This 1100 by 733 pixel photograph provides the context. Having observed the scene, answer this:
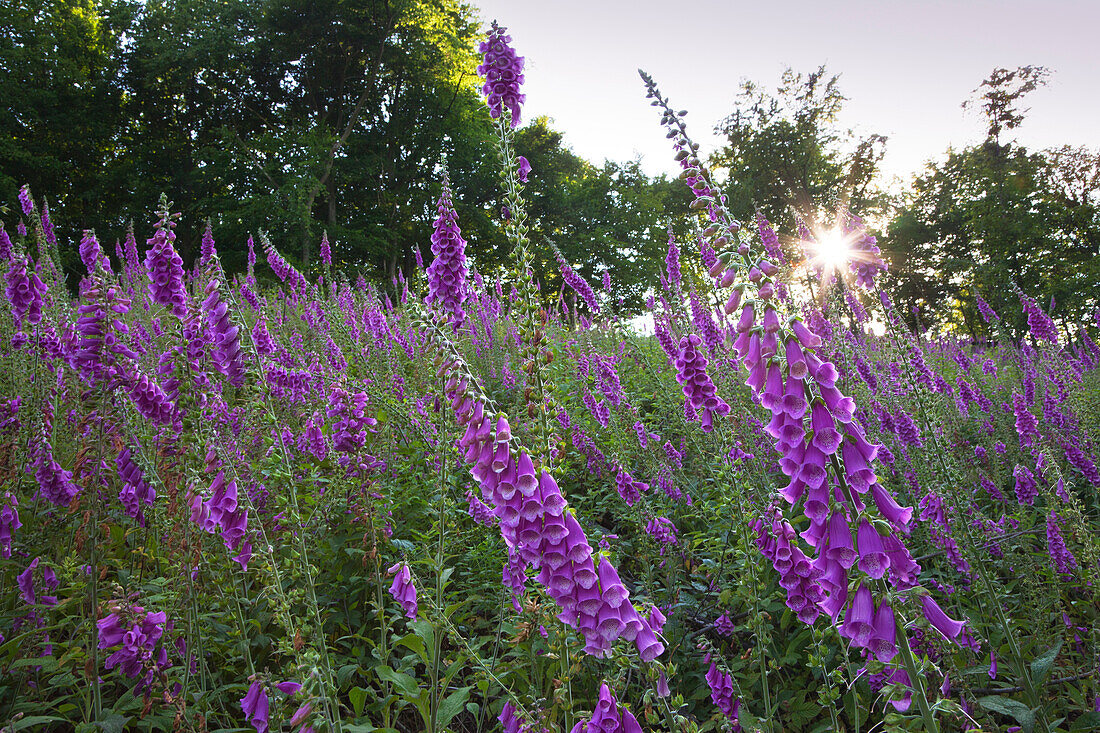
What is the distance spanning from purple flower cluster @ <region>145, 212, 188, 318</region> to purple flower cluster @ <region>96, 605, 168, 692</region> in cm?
182

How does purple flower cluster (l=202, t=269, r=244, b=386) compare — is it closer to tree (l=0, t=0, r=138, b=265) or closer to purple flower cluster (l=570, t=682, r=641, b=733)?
purple flower cluster (l=570, t=682, r=641, b=733)

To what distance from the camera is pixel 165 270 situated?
3.41 metres

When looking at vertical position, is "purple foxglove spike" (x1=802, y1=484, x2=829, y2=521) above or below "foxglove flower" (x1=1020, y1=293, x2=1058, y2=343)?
above

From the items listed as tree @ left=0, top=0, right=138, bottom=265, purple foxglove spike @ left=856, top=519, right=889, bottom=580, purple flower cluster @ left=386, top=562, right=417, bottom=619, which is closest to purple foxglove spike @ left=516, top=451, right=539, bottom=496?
purple foxglove spike @ left=856, top=519, right=889, bottom=580

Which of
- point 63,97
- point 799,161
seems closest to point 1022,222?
point 799,161

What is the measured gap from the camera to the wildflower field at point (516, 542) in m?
1.54

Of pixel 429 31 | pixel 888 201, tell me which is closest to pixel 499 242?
pixel 429 31

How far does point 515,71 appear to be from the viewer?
3.17m

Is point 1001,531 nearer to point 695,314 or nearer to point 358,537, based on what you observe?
point 695,314

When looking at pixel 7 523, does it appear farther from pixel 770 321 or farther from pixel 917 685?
pixel 917 685

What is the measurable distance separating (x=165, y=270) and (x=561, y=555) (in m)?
3.24

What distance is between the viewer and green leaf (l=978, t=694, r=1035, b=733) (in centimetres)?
240

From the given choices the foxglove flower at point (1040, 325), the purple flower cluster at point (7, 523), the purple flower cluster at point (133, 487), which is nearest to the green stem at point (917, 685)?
the purple flower cluster at point (133, 487)

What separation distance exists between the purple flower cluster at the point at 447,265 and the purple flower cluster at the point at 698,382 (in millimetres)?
1384
